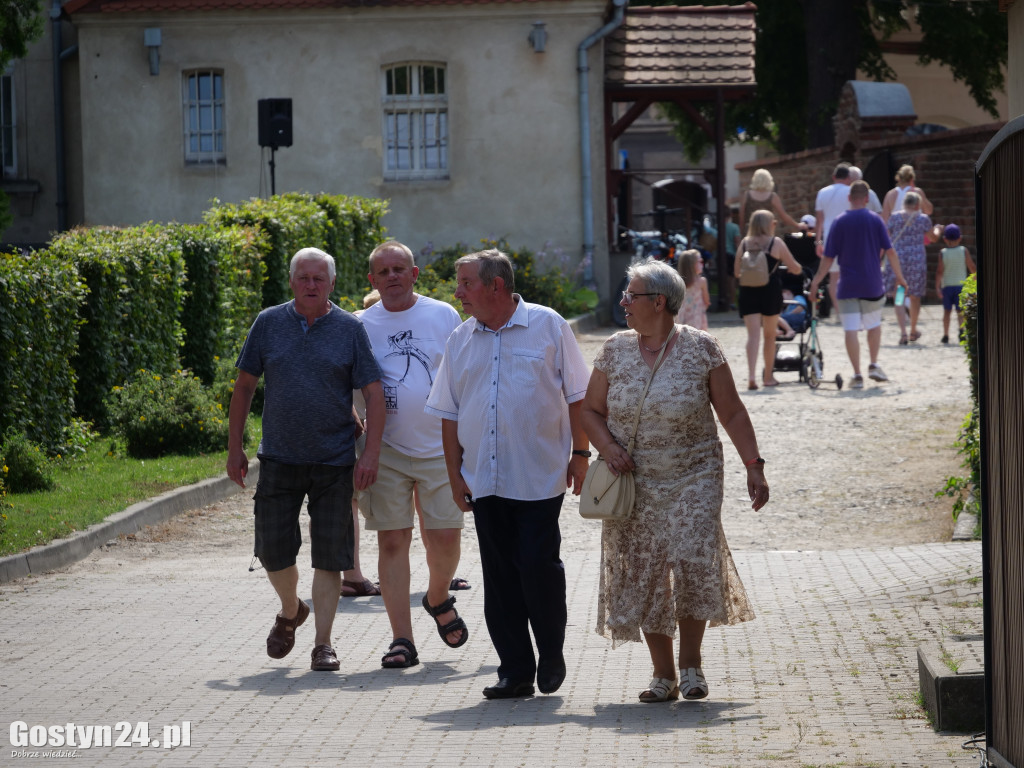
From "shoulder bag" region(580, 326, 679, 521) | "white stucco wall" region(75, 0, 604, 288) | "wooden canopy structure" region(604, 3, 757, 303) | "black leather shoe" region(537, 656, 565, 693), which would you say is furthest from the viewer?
"wooden canopy structure" region(604, 3, 757, 303)

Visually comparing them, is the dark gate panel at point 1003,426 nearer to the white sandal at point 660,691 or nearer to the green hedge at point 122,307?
the white sandal at point 660,691

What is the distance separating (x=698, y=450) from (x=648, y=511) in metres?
0.31

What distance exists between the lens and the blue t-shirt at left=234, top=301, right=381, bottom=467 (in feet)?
22.0

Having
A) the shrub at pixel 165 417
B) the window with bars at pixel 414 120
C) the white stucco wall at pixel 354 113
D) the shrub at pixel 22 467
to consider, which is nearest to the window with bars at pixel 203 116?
the white stucco wall at pixel 354 113

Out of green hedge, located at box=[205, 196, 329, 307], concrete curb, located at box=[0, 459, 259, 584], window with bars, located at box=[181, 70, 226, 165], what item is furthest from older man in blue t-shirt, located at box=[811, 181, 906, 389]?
window with bars, located at box=[181, 70, 226, 165]

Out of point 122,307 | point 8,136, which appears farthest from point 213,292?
point 8,136

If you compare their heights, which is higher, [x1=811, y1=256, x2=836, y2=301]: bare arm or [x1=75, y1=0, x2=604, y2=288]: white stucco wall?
[x1=75, y1=0, x2=604, y2=288]: white stucco wall

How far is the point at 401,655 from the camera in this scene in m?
6.70

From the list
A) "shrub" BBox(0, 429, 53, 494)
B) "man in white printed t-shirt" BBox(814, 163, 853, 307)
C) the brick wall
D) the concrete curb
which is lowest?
the concrete curb

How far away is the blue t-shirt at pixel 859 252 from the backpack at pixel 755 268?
27.7 inches

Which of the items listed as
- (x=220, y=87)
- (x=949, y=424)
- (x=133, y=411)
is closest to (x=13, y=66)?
(x=220, y=87)

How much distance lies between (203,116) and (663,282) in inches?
809

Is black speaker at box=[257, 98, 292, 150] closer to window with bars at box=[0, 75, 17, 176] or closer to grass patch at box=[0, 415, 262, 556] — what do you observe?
grass patch at box=[0, 415, 262, 556]

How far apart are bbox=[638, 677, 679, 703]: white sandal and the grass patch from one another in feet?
15.4
